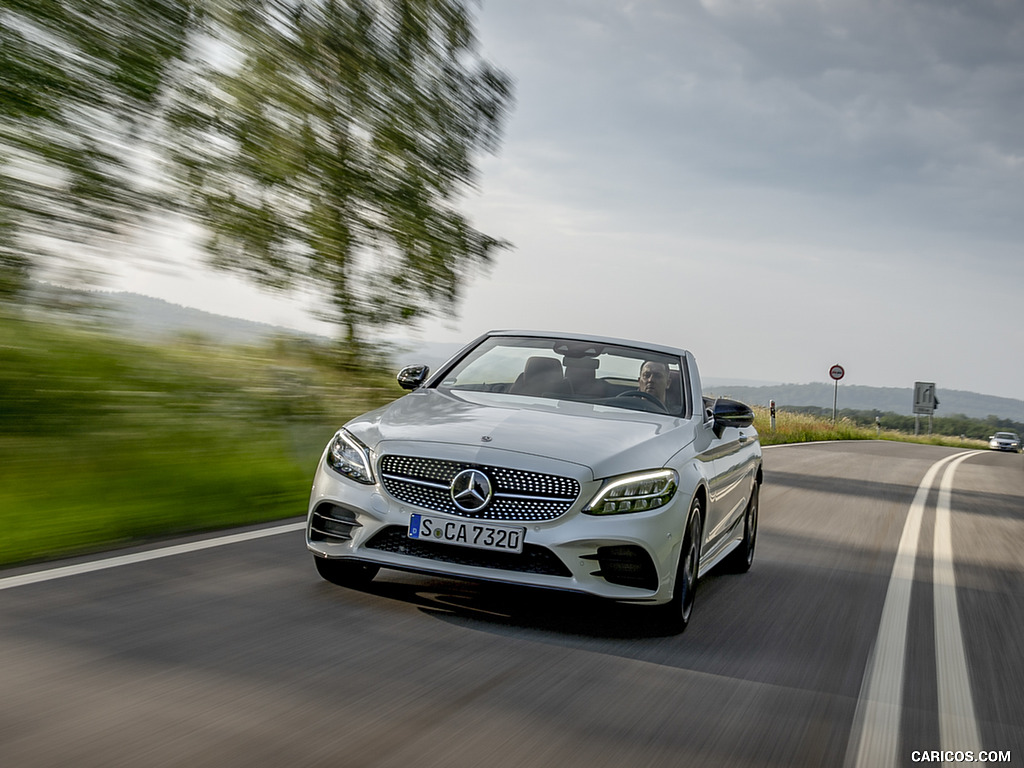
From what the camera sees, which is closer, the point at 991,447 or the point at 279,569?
the point at 279,569

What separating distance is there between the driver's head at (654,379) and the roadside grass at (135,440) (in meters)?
3.04

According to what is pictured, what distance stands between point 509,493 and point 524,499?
2.9 inches

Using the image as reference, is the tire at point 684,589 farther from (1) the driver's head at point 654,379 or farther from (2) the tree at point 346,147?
(2) the tree at point 346,147

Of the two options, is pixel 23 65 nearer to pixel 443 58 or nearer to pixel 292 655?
pixel 292 655

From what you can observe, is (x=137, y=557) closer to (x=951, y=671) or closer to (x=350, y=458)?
(x=350, y=458)

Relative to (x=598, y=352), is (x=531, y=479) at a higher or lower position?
lower

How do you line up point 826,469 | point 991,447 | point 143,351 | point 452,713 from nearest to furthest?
1. point 452,713
2. point 143,351
3. point 826,469
4. point 991,447

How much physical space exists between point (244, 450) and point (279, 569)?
435 cm

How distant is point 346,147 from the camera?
15.1 meters

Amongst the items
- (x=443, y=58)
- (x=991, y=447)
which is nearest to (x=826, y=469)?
(x=443, y=58)

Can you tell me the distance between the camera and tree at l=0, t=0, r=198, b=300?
923cm

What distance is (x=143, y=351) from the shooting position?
387 inches

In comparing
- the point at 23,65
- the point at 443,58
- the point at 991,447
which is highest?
the point at 443,58

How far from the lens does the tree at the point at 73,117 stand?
30.3 feet
